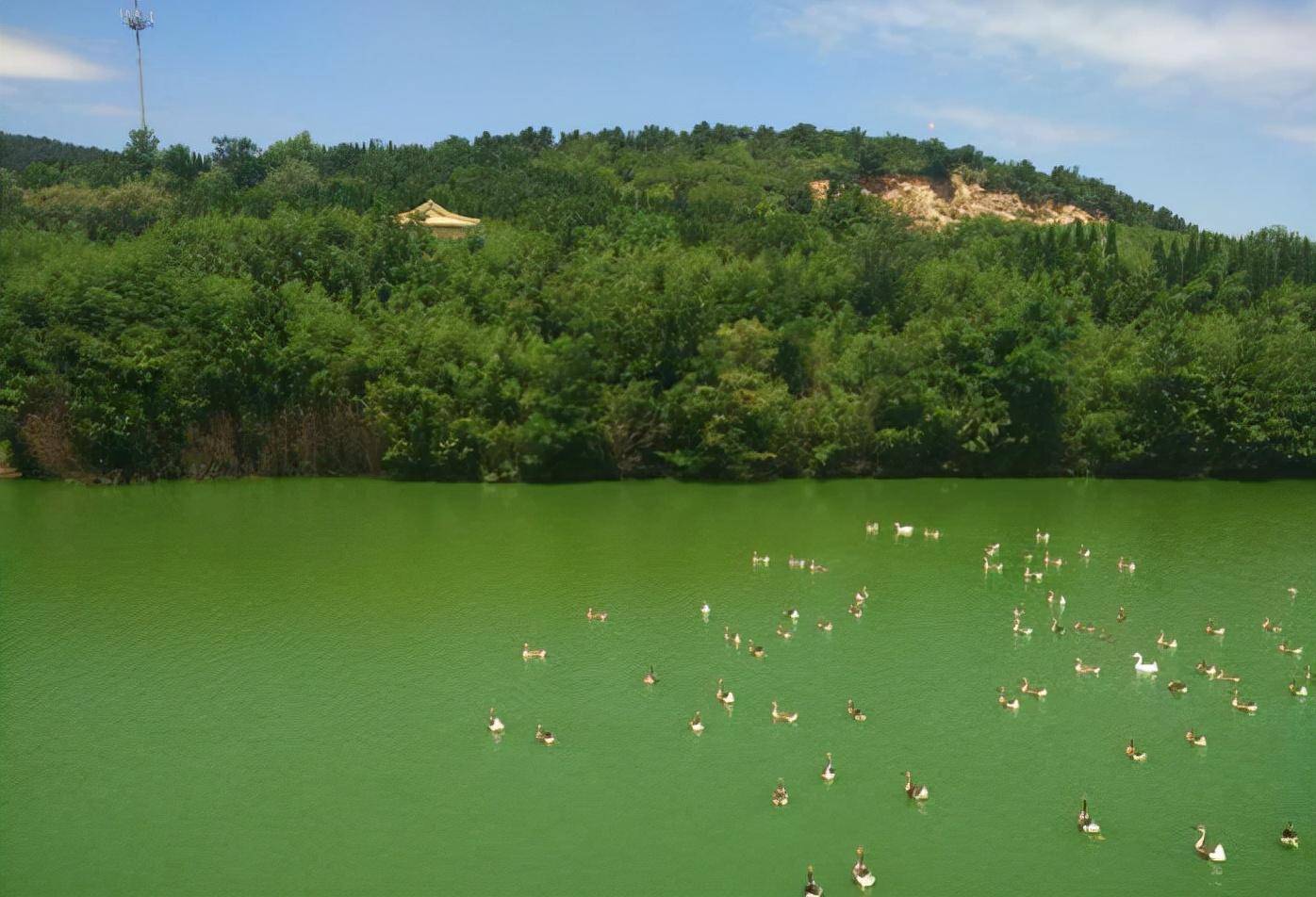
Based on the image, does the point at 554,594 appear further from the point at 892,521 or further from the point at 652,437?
the point at 652,437

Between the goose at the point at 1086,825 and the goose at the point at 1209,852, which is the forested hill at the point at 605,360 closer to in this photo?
the goose at the point at 1086,825

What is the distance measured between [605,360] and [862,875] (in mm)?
29768

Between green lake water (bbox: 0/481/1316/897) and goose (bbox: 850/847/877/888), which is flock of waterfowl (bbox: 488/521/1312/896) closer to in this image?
goose (bbox: 850/847/877/888)

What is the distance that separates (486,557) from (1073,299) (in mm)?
28808

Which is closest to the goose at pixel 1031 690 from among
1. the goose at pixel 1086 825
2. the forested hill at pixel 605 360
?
the goose at pixel 1086 825

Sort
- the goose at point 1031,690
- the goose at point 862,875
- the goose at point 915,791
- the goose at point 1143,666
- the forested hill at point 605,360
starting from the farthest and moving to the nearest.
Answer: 1. the forested hill at point 605,360
2. the goose at point 1143,666
3. the goose at point 1031,690
4. the goose at point 915,791
5. the goose at point 862,875

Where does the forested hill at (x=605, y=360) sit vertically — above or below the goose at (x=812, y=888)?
above

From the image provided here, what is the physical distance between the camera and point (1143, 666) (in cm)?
2466

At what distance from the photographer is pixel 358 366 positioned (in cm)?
4391

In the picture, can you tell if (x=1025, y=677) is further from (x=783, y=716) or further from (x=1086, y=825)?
(x=1086, y=825)

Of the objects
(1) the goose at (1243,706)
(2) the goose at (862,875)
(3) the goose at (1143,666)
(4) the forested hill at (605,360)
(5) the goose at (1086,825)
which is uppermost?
(4) the forested hill at (605,360)

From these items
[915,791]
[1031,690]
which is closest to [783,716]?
[915,791]

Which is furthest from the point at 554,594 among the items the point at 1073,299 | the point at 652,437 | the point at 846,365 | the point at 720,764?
the point at 1073,299

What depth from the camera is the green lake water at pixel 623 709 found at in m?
17.7
